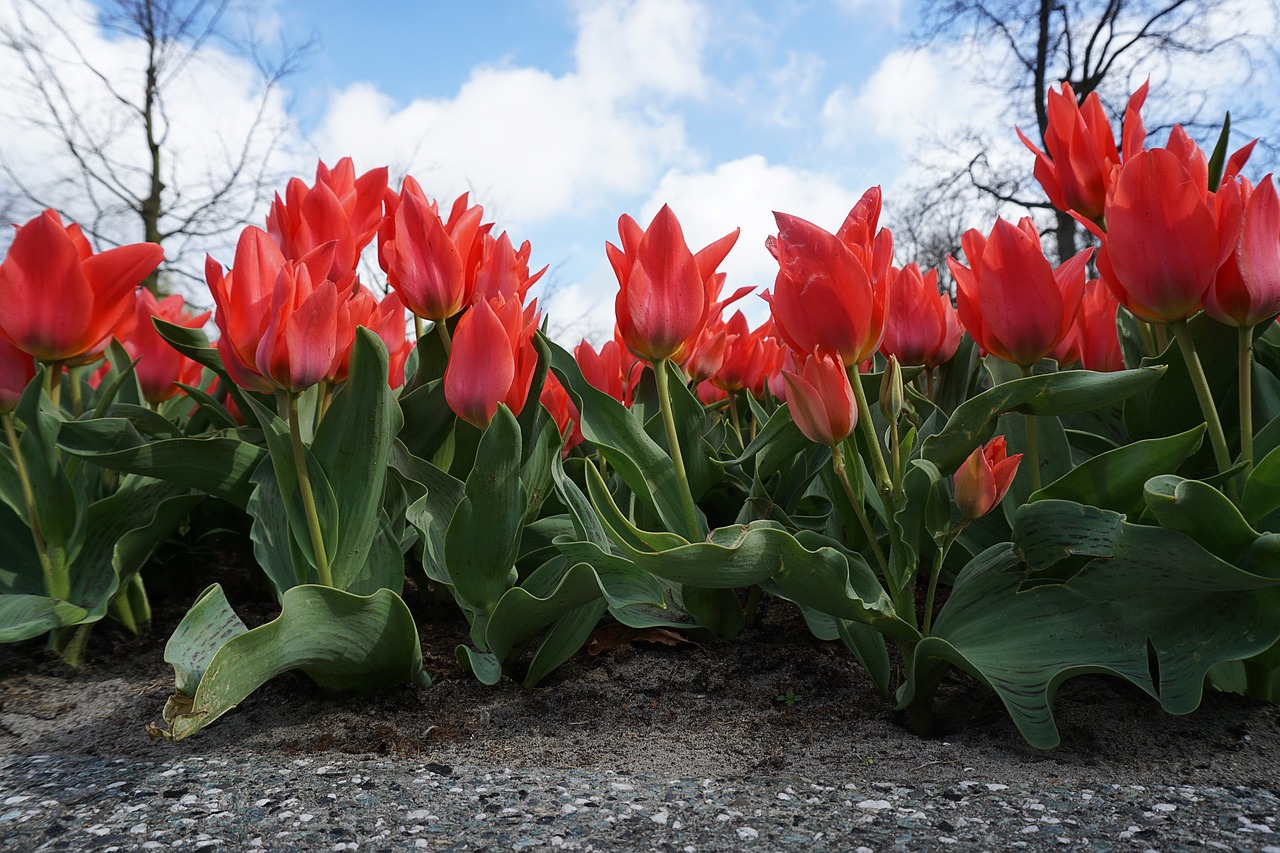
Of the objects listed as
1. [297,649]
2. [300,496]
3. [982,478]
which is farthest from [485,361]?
[982,478]

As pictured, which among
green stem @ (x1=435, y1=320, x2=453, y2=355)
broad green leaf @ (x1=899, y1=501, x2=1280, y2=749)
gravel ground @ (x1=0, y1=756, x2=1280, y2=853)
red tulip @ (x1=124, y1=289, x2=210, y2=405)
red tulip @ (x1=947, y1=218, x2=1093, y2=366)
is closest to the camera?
gravel ground @ (x1=0, y1=756, x2=1280, y2=853)

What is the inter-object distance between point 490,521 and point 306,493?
257mm

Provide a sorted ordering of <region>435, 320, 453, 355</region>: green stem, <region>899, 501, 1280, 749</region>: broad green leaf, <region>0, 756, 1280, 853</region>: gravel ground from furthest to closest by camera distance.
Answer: <region>435, 320, 453, 355</region>: green stem < <region>899, 501, 1280, 749</region>: broad green leaf < <region>0, 756, 1280, 853</region>: gravel ground

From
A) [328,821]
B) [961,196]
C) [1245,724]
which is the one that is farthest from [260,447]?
[961,196]

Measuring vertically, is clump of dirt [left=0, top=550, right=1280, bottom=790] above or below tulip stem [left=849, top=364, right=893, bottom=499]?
below

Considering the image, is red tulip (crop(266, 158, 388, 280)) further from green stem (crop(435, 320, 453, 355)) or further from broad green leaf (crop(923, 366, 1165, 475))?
broad green leaf (crop(923, 366, 1165, 475))

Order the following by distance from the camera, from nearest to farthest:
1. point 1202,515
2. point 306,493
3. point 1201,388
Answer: point 1202,515, point 1201,388, point 306,493

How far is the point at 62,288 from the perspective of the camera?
52.6 inches

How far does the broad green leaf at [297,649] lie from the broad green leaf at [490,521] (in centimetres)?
12

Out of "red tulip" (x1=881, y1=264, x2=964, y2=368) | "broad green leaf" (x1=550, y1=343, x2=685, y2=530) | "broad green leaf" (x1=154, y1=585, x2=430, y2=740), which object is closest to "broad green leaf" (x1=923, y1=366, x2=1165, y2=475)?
"red tulip" (x1=881, y1=264, x2=964, y2=368)

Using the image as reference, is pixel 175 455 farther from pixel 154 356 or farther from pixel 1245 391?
pixel 1245 391

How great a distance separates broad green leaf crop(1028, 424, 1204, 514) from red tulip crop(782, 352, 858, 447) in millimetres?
300

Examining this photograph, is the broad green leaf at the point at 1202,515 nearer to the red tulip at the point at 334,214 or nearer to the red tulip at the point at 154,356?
the red tulip at the point at 334,214

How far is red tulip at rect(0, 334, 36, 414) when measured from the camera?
140 cm
